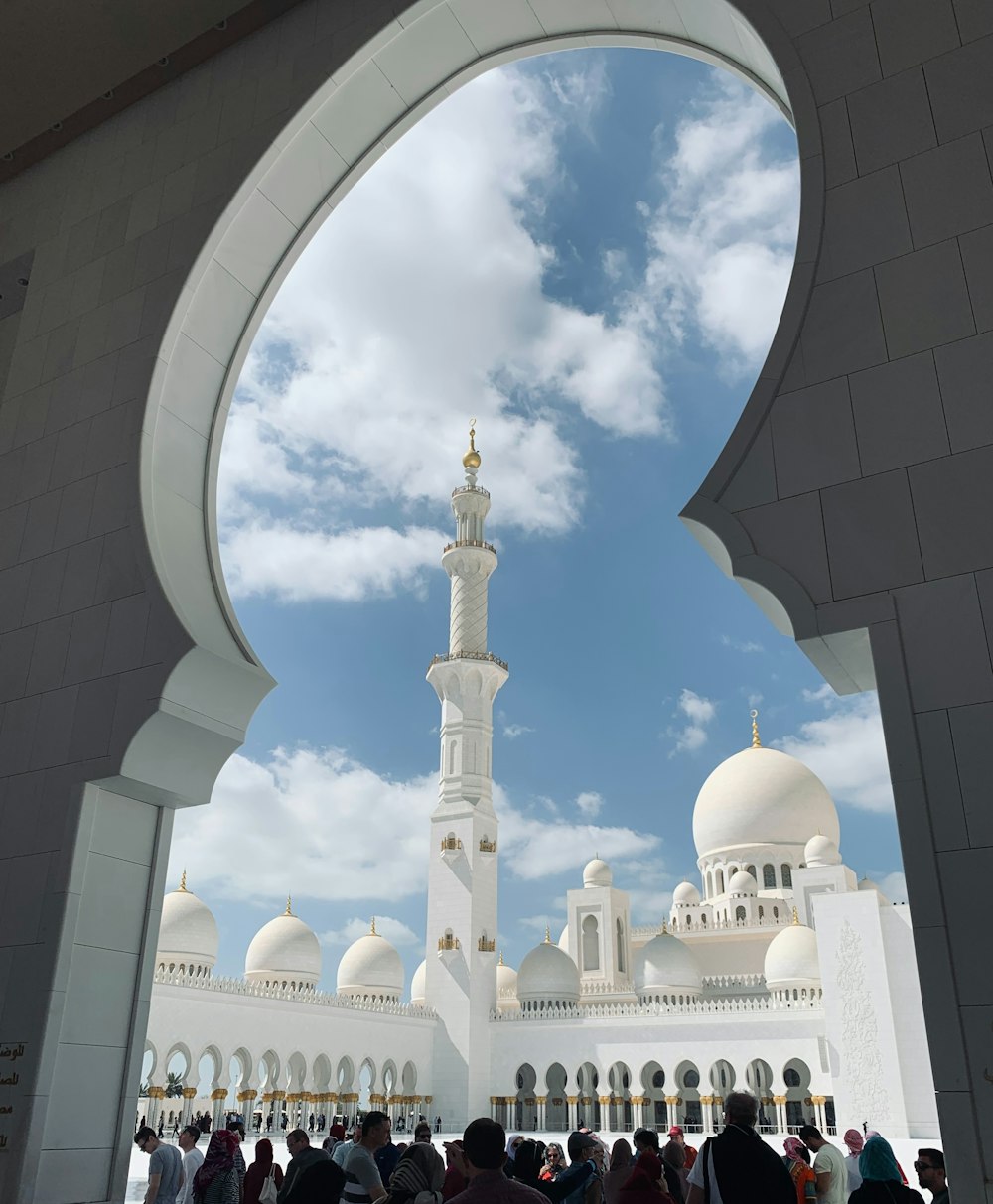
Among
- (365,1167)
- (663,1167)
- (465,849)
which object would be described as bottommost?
(663,1167)

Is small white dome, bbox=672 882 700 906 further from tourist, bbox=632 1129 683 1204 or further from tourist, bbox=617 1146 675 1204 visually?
tourist, bbox=617 1146 675 1204

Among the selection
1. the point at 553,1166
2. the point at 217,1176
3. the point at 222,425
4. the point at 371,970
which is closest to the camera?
the point at 217,1176

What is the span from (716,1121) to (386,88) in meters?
22.3

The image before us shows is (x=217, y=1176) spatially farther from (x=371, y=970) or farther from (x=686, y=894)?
(x=686, y=894)

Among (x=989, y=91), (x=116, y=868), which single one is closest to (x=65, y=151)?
(x=116, y=868)

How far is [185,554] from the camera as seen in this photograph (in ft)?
14.2

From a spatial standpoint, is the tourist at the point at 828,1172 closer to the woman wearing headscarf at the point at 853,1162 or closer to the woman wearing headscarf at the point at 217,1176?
the woman wearing headscarf at the point at 853,1162

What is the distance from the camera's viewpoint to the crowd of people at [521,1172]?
2.39 m

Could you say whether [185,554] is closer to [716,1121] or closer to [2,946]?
[2,946]

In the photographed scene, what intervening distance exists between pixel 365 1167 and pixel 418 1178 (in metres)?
0.56

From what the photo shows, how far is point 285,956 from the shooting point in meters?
24.8

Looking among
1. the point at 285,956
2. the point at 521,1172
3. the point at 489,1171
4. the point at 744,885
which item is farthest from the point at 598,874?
the point at 489,1171

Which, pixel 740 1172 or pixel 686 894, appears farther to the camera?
pixel 686 894

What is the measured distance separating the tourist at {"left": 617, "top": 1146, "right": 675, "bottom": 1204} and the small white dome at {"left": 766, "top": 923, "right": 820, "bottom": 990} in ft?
69.2
